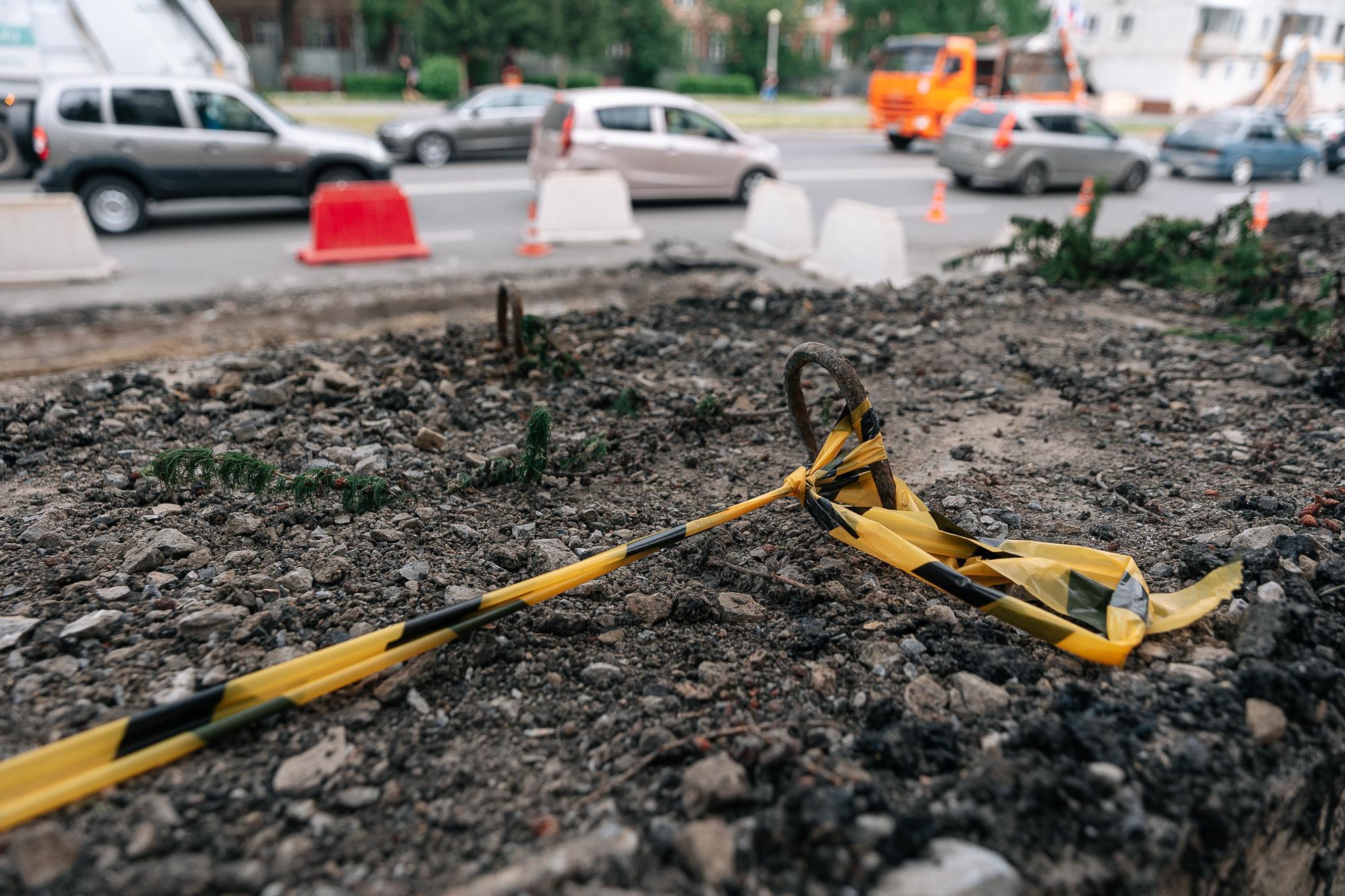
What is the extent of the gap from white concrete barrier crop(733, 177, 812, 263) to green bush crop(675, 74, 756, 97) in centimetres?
3591

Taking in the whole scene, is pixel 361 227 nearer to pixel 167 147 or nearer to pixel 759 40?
pixel 167 147

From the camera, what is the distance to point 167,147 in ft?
36.6

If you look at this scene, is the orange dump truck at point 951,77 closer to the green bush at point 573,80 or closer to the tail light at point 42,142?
the tail light at point 42,142

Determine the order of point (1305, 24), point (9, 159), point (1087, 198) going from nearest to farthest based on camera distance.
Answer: point (1087, 198) → point (9, 159) → point (1305, 24)

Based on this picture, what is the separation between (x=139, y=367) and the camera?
600 cm

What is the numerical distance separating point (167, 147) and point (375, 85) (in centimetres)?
2937

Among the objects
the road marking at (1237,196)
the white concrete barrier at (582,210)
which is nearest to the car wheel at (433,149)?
the white concrete barrier at (582,210)

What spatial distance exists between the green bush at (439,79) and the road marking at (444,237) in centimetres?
2747

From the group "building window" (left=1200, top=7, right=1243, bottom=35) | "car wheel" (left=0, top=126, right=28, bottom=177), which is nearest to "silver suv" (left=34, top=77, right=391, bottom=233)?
"car wheel" (left=0, top=126, right=28, bottom=177)

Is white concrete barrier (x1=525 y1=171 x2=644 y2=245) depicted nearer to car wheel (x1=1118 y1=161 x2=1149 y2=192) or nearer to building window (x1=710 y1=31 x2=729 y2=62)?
car wheel (x1=1118 y1=161 x2=1149 y2=192)

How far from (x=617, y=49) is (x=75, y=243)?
46232 mm

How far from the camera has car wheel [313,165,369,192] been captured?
12.2 metres

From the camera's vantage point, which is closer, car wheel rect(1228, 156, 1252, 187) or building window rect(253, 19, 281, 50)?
car wheel rect(1228, 156, 1252, 187)

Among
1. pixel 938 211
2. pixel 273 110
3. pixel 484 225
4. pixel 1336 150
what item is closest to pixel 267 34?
pixel 273 110
